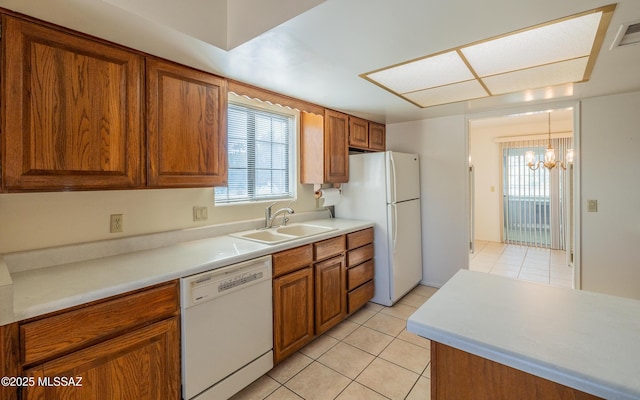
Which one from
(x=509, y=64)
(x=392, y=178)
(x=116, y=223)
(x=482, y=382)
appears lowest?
(x=482, y=382)

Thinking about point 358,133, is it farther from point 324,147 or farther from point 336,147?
point 324,147

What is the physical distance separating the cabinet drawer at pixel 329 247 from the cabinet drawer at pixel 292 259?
0.09 m

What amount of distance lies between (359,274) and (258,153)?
155cm

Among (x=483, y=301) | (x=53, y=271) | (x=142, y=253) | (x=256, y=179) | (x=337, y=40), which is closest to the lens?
(x=483, y=301)

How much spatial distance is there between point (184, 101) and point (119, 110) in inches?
15.0

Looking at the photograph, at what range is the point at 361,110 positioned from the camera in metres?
3.16

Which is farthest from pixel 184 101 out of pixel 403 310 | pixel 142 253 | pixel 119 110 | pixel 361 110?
pixel 403 310

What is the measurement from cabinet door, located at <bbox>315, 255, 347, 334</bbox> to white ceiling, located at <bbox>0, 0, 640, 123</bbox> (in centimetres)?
150

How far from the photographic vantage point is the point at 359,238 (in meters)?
2.91

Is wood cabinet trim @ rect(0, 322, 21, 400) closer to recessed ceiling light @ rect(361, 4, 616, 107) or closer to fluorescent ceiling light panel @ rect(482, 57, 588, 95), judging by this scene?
recessed ceiling light @ rect(361, 4, 616, 107)

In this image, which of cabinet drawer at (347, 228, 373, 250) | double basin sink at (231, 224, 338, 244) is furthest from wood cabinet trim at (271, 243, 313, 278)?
cabinet drawer at (347, 228, 373, 250)

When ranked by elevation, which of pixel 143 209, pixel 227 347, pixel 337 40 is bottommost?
pixel 227 347

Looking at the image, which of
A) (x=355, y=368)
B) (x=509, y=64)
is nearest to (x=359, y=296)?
(x=355, y=368)

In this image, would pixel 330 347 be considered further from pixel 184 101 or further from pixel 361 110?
pixel 361 110
